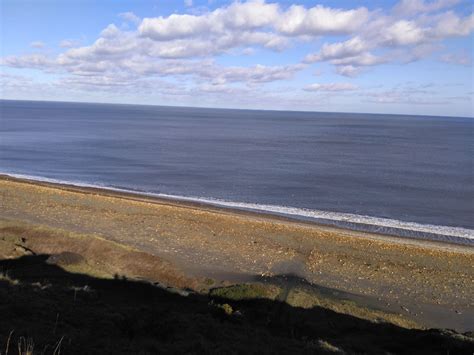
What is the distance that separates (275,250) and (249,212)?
35.2 feet

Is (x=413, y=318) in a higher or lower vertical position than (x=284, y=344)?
lower

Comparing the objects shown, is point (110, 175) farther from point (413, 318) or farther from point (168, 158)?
point (413, 318)

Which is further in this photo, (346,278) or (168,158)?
(168,158)

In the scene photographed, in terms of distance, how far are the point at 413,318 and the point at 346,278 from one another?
392cm

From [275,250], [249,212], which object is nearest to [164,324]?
A: [275,250]

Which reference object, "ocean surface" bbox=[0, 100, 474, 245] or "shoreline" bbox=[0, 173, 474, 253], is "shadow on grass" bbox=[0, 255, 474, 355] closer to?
"shoreline" bbox=[0, 173, 474, 253]

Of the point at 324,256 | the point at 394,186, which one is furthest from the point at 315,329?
the point at 394,186

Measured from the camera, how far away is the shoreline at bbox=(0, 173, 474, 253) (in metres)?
28.3

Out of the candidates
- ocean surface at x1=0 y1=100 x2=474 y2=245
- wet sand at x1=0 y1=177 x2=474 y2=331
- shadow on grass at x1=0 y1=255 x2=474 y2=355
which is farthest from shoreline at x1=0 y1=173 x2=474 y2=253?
shadow on grass at x1=0 y1=255 x2=474 y2=355

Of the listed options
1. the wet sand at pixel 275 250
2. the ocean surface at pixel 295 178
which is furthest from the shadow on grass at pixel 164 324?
the ocean surface at pixel 295 178

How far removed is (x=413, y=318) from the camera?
16.9 metres

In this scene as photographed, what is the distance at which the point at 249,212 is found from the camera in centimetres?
3472

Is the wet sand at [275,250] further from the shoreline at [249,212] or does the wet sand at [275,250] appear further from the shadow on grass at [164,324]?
the shadow on grass at [164,324]

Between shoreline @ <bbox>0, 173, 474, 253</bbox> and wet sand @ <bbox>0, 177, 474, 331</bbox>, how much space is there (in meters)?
0.30
